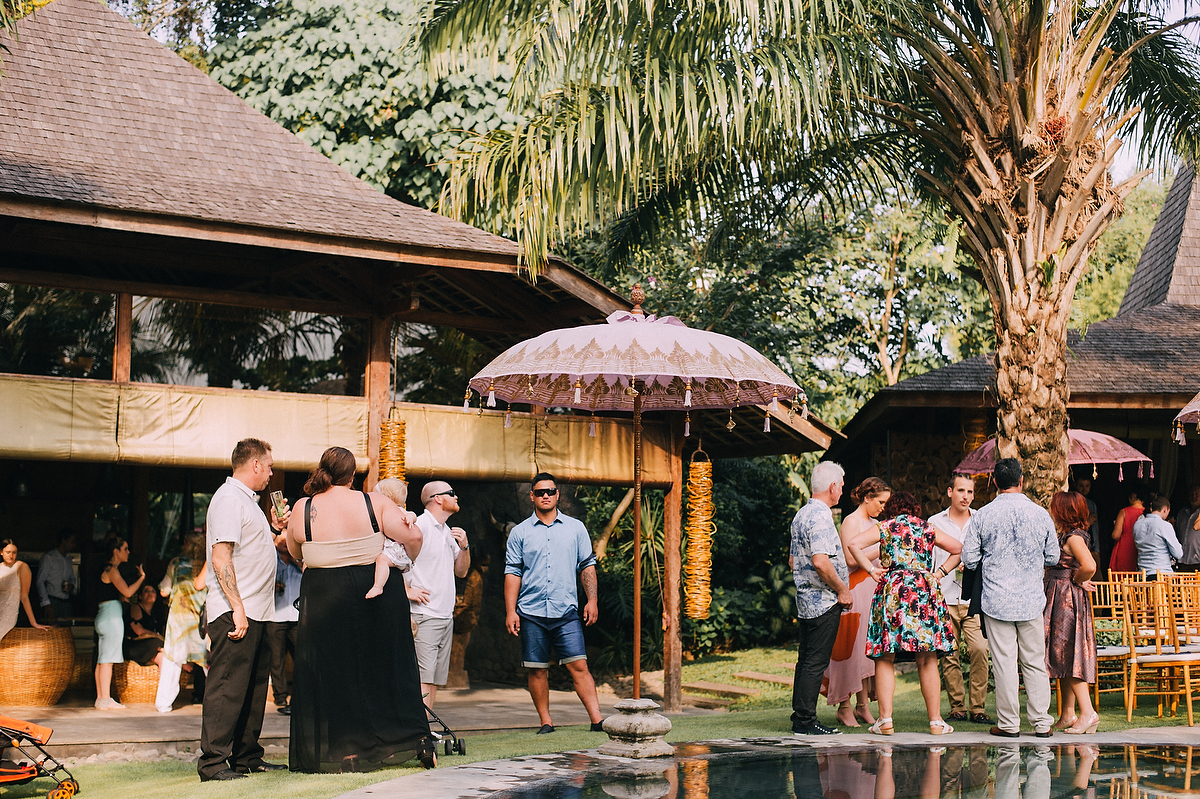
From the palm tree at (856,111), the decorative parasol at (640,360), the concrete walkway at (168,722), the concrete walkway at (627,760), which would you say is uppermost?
the palm tree at (856,111)

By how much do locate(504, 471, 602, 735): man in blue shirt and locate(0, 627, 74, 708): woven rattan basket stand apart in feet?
14.1

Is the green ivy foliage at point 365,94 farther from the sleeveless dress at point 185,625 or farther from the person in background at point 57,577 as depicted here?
the sleeveless dress at point 185,625

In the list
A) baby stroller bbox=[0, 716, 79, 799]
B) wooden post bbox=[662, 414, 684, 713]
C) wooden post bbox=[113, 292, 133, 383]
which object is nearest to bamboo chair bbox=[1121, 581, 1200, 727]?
wooden post bbox=[662, 414, 684, 713]

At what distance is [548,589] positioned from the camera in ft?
25.7

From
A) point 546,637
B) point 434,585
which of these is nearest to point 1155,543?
point 546,637

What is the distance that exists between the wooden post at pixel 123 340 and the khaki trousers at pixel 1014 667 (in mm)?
6468

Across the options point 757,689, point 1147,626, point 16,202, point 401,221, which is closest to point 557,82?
point 401,221

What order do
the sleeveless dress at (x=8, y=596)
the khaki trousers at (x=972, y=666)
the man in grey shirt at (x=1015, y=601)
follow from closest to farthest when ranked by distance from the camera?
the man in grey shirt at (x=1015, y=601)
the khaki trousers at (x=972, y=666)
the sleeveless dress at (x=8, y=596)

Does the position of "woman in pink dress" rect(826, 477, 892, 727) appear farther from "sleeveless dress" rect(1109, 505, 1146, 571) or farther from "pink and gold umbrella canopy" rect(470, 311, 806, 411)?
"sleeveless dress" rect(1109, 505, 1146, 571)

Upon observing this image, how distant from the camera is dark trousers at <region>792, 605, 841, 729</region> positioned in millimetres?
7324

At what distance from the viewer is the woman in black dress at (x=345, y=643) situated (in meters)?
6.06

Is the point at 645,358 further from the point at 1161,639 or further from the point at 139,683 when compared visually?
the point at 139,683

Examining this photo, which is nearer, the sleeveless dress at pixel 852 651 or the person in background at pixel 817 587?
the person in background at pixel 817 587

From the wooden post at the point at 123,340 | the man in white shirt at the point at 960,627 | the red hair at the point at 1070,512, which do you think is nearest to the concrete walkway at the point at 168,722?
the wooden post at the point at 123,340
